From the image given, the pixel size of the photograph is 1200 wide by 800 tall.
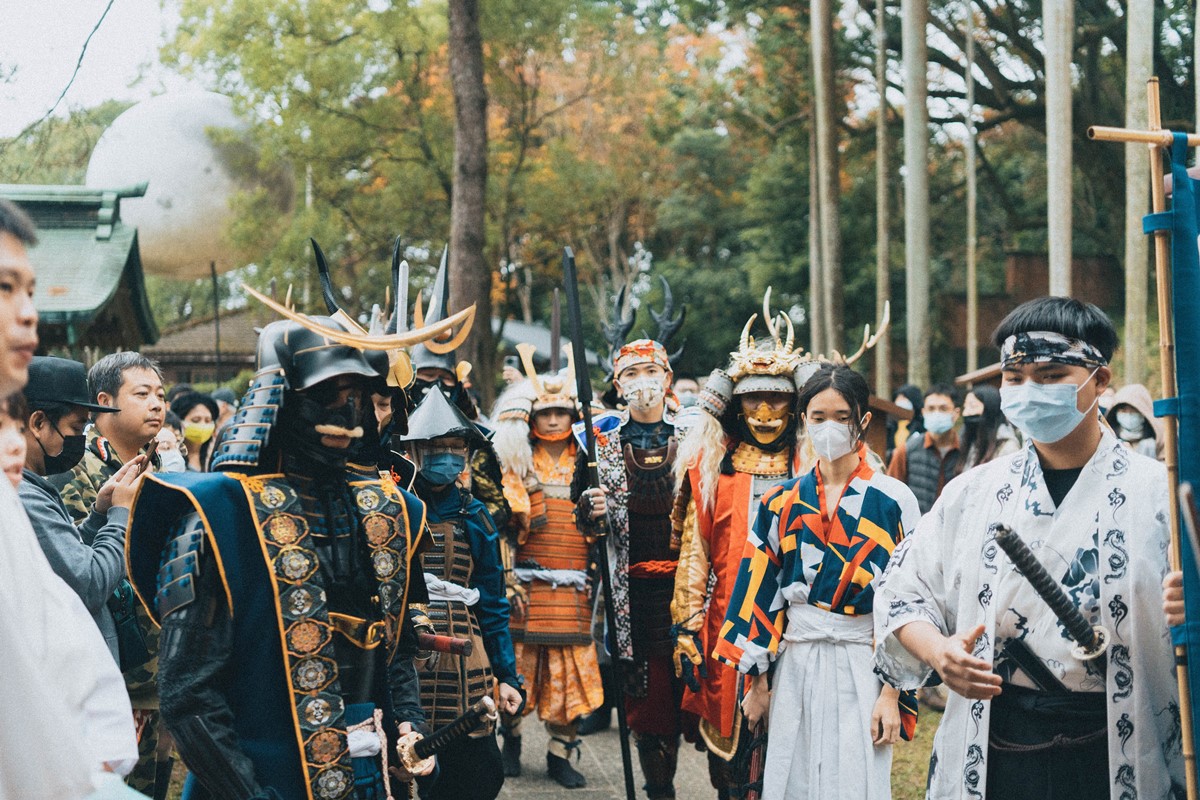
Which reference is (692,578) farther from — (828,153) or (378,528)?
(828,153)

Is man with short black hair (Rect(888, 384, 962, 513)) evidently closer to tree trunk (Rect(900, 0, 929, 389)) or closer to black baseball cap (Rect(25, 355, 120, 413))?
black baseball cap (Rect(25, 355, 120, 413))

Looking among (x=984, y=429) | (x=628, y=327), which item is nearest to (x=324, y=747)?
(x=628, y=327)

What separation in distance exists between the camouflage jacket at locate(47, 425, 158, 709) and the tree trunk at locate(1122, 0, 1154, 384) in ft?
28.6

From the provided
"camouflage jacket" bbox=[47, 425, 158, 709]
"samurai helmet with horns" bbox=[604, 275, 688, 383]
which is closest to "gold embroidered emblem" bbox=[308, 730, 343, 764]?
"camouflage jacket" bbox=[47, 425, 158, 709]

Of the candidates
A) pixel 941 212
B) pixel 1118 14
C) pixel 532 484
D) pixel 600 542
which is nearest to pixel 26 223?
pixel 600 542

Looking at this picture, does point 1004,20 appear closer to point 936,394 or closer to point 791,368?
point 936,394

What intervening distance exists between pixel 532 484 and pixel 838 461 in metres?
3.29

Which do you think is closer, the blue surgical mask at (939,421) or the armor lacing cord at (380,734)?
the armor lacing cord at (380,734)

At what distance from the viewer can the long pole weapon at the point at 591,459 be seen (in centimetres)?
657

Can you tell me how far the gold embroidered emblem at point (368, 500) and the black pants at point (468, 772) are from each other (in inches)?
69.1

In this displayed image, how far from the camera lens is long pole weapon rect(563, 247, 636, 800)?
6.57 metres

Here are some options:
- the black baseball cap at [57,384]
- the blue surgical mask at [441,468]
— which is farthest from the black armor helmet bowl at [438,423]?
the black baseball cap at [57,384]

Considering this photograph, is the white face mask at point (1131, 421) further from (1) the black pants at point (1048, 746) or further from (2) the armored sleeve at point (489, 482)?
(1) the black pants at point (1048, 746)

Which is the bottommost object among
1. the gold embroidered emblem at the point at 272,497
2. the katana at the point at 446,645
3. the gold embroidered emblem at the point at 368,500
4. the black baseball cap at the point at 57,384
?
the katana at the point at 446,645
